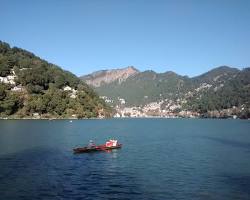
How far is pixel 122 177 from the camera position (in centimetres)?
6075

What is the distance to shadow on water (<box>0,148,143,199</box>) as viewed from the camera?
4916cm

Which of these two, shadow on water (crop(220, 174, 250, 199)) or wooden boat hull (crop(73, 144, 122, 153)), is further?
wooden boat hull (crop(73, 144, 122, 153))

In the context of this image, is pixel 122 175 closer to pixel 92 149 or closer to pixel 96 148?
pixel 92 149

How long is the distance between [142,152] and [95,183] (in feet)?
131

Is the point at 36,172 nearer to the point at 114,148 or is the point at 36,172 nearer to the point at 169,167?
the point at 169,167

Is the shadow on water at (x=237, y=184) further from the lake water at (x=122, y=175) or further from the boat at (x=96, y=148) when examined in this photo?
the boat at (x=96, y=148)

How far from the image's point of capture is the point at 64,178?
193ft

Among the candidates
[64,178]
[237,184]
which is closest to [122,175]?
[64,178]

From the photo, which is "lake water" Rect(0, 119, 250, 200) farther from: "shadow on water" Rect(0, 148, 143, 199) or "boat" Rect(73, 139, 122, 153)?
"boat" Rect(73, 139, 122, 153)

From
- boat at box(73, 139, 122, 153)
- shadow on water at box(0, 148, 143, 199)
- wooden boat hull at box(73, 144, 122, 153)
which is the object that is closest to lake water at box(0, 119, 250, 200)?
shadow on water at box(0, 148, 143, 199)

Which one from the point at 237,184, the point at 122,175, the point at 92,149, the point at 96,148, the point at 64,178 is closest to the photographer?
the point at 237,184

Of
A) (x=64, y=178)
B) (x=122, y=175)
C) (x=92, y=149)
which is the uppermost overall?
(x=92, y=149)

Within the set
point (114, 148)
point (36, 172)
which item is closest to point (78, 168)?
point (36, 172)

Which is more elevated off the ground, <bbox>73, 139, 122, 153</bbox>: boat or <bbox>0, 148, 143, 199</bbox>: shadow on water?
<bbox>73, 139, 122, 153</bbox>: boat
